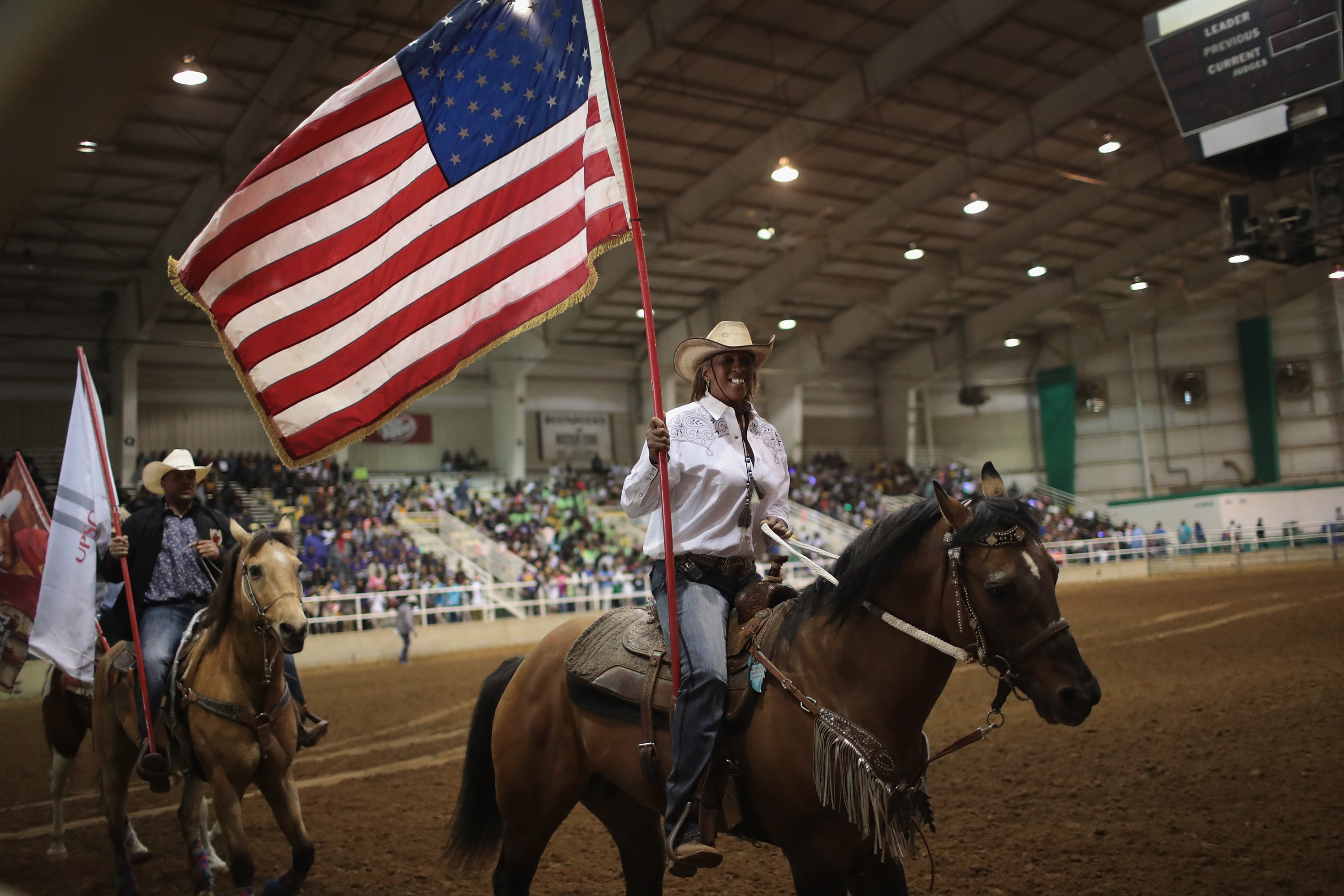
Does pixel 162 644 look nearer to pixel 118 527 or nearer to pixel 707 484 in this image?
pixel 118 527

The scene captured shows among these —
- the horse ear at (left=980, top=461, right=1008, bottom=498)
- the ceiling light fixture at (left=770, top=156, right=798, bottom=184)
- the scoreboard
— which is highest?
the ceiling light fixture at (left=770, top=156, right=798, bottom=184)

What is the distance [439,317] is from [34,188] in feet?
8.57

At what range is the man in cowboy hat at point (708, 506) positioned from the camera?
3.12m

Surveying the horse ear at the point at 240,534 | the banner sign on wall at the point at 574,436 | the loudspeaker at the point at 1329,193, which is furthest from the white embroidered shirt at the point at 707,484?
the banner sign on wall at the point at 574,436

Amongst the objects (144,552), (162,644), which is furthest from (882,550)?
(144,552)

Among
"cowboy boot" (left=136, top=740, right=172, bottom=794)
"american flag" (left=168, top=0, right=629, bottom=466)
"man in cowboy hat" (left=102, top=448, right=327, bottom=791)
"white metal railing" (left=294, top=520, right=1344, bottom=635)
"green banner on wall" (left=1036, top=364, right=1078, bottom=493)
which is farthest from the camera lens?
"green banner on wall" (left=1036, top=364, right=1078, bottom=493)

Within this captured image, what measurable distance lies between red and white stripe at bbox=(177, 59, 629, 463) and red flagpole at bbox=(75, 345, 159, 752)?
1.36 m

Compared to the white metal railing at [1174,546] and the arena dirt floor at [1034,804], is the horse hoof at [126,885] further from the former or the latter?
the white metal railing at [1174,546]

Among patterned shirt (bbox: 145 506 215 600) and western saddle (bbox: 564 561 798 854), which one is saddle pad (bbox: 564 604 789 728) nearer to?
western saddle (bbox: 564 561 798 854)

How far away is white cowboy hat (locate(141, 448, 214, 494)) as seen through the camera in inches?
209

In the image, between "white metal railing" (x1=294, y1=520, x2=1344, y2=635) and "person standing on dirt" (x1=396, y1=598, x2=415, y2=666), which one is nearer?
"person standing on dirt" (x1=396, y1=598, x2=415, y2=666)

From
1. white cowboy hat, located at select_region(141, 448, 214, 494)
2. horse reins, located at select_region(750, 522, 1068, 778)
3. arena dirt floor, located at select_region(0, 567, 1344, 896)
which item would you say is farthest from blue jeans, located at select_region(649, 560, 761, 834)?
white cowboy hat, located at select_region(141, 448, 214, 494)

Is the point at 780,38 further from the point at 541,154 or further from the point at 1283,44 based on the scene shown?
the point at 541,154

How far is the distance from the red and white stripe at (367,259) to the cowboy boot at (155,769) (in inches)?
79.7
